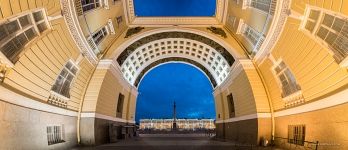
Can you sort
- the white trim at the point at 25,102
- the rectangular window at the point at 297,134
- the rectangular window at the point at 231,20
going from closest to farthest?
the white trim at the point at 25,102 → the rectangular window at the point at 297,134 → the rectangular window at the point at 231,20

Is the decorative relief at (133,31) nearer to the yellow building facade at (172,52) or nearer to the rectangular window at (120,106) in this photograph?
the yellow building facade at (172,52)

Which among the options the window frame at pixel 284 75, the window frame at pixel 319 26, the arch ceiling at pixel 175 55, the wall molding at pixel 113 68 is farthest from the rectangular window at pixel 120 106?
the window frame at pixel 319 26

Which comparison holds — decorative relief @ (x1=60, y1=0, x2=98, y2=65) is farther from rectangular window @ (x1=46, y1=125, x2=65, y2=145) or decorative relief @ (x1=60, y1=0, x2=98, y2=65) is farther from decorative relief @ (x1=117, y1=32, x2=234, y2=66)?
decorative relief @ (x1=117, y1=32, x2=234, y2=66)

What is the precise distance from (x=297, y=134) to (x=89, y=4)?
1476 centimetres

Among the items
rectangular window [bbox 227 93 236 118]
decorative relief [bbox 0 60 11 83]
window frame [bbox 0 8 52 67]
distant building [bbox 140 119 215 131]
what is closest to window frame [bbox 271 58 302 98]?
rectangular window [bbox 227 93 236 118]

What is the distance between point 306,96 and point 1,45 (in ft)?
47.3

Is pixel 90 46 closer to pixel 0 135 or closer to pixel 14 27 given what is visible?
pixel 14 27

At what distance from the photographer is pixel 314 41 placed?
1472 centimetres

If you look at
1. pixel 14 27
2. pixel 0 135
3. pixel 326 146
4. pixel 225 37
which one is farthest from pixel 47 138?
pixel 225 37

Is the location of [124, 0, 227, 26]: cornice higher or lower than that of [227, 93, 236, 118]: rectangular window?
higher

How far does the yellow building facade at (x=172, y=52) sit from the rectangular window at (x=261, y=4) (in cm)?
6

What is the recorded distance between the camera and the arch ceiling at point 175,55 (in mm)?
28672

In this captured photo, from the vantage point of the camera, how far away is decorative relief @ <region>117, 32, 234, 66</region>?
2751 cm

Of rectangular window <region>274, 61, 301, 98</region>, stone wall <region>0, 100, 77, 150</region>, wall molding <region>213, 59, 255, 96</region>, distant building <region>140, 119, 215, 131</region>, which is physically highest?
wall molding <region>213, 59, 255, 96</region>
